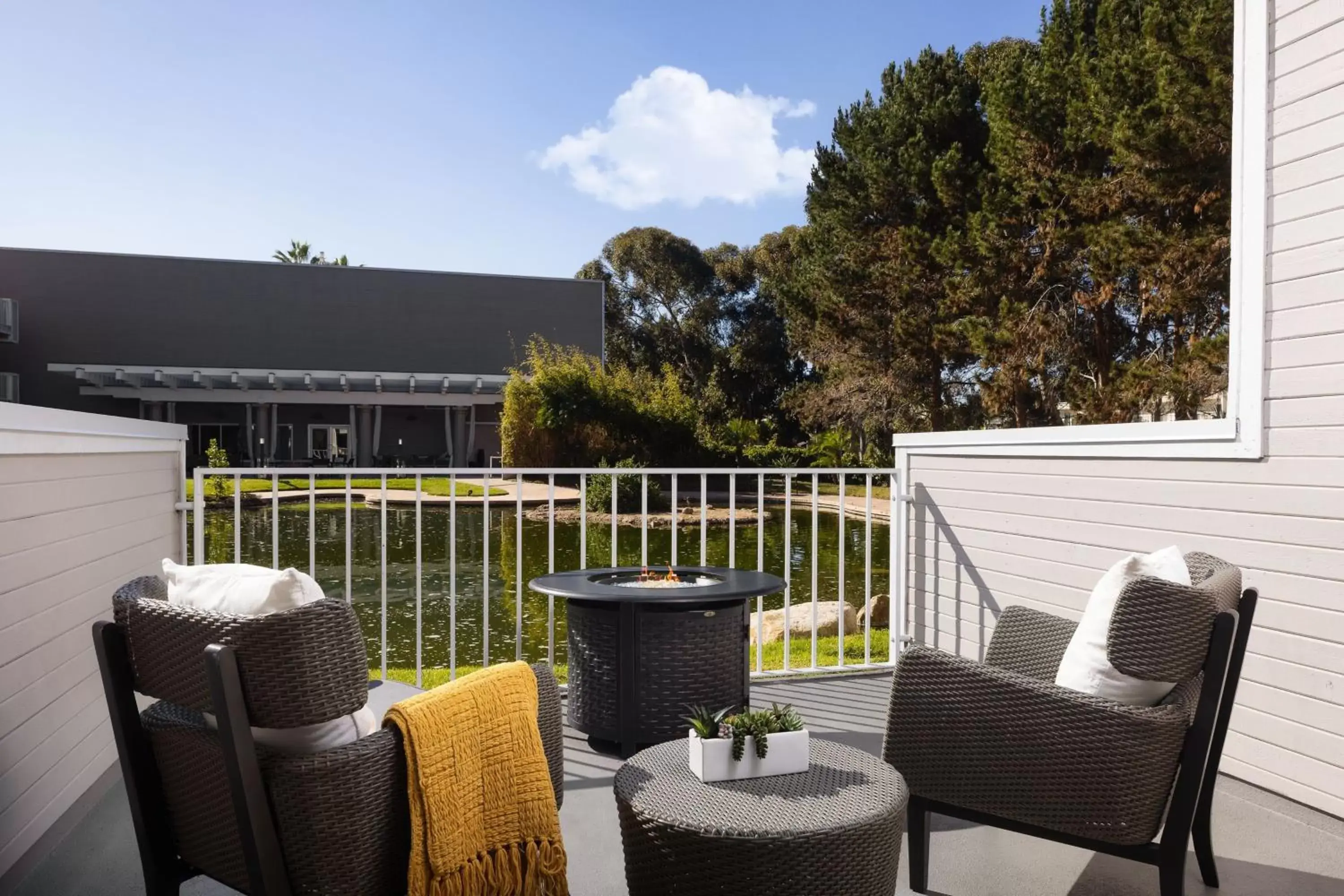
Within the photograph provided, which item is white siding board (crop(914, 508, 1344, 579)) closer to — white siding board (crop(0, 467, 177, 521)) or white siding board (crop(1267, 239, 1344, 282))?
white siding board (crop(1267, 239, 1344, 282))

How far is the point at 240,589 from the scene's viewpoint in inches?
62.2

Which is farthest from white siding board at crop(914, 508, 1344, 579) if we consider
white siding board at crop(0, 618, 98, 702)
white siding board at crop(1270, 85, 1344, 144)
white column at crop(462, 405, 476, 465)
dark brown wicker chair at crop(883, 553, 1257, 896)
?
white column at crop(462, 405, 476, 465)

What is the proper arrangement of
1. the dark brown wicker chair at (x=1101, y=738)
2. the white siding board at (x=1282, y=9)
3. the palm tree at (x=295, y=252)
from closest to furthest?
the dark brown wicker chair at (x=1101, y=738), the white siding board at (x=1282, y=9), the palm tree at (x=295, y=252)

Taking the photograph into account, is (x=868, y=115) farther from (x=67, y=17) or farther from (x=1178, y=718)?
(x=1178, y=718)

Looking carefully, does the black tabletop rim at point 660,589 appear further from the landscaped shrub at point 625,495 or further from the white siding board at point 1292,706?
the landscaped shrub at point 625,495

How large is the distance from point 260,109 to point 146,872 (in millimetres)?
14329

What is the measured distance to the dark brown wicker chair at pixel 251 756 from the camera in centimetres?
144

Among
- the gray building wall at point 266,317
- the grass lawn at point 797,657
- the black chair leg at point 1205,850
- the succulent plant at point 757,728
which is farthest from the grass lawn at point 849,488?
the succulent plant at point 757,728

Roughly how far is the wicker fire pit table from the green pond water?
0.51 m

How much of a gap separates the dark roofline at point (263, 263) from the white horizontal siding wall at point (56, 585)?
71.5 ft

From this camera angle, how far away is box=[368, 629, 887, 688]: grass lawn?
4840 millimetres

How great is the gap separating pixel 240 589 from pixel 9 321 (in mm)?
24642

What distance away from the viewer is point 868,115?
652 inches

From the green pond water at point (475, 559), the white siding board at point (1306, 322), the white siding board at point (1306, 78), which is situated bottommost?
the green pond water at point (475, 559)
